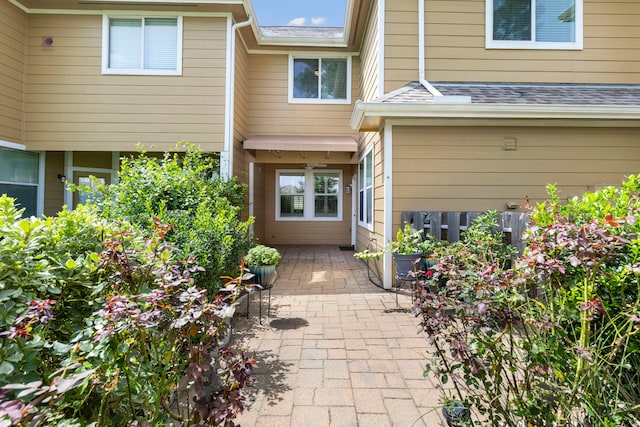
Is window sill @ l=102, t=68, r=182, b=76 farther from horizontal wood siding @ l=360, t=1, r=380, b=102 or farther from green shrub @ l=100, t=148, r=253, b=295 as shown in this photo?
horizontal wood siding @ l=360, t=1, r=380, b=102

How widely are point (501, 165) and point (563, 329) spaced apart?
432 cm

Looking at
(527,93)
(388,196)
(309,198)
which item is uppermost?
(527,93)

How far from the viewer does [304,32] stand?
8883 mm

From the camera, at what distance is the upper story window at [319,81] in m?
8.41

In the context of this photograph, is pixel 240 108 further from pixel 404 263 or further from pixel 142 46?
pixel 404 263

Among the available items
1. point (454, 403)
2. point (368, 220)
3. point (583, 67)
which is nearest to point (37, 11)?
point (368, 220)

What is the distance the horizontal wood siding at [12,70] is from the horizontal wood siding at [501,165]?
771cm

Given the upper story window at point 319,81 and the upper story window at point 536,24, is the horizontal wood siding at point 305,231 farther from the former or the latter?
the upper story window at point 536,24

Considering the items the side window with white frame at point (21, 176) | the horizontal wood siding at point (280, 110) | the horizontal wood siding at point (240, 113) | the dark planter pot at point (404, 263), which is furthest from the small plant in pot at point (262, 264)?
the side window with white frame at point (21, 176)

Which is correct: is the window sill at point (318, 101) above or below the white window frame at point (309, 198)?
above

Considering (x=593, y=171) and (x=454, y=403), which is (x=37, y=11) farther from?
(x=593, y=171)

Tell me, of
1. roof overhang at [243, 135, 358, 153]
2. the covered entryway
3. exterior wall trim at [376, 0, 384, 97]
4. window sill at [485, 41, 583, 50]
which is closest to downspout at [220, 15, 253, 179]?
roof overhang at [243, 135, 358, 153]

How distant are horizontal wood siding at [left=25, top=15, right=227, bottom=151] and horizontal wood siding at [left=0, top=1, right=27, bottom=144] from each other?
147 mm

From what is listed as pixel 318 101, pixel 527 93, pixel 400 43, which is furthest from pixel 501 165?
pixel 318 101
